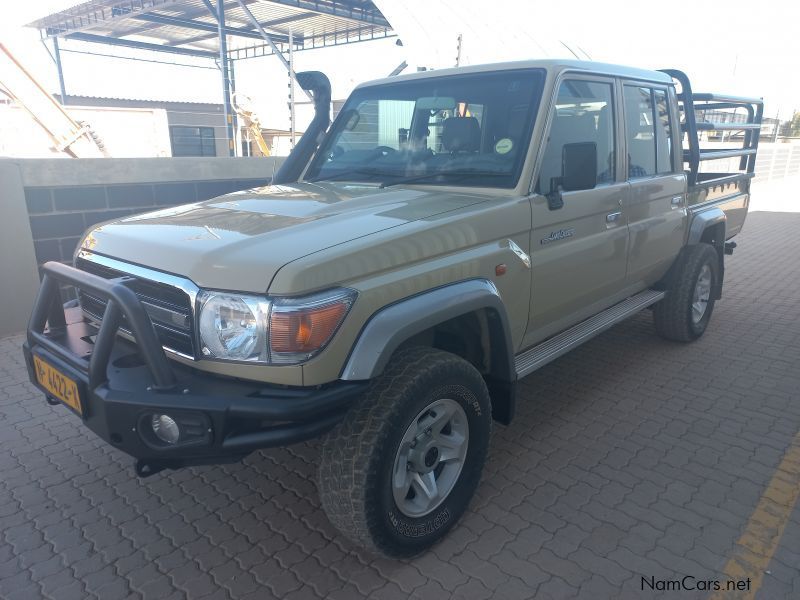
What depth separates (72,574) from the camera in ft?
8.29

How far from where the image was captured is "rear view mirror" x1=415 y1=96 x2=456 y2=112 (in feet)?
11.3

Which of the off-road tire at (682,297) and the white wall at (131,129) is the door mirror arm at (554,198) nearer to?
the off-road tire at (682,297)

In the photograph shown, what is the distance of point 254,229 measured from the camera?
8.16ft

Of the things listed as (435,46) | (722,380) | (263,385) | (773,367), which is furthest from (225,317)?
(435,46)

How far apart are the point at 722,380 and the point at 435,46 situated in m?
14.7

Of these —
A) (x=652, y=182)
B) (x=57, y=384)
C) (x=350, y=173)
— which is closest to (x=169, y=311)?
(x=57, y=384)

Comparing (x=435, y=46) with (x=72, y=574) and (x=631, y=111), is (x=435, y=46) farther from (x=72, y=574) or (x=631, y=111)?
(x=72, y=574)

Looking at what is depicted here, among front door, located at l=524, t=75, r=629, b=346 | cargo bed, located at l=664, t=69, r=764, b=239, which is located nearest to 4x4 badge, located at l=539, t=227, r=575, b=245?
front door, located at l=524, t=75, r=629, b=346

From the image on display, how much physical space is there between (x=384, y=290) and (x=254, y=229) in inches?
25.4

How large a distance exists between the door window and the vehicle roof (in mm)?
89

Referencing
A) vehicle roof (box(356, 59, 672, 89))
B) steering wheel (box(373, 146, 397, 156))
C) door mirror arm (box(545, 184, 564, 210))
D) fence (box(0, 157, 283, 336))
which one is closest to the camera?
door mirror arm (box(545, 184, 564, 210))

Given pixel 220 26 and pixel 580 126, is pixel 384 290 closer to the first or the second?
pixel 580 126

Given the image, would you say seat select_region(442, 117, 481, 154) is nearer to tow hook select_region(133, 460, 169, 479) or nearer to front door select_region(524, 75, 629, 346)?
front door select_region(524, 75, 629, 346)

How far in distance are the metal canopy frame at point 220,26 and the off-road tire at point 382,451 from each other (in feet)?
58.1
